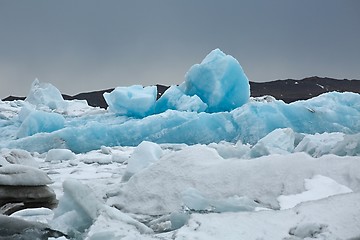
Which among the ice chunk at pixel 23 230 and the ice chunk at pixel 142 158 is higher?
the ice chunk at pixel 23 230

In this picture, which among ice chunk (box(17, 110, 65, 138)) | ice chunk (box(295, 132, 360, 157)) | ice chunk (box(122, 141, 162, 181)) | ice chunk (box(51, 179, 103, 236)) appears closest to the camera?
ice chunk (box(51, 179, 103, 236))

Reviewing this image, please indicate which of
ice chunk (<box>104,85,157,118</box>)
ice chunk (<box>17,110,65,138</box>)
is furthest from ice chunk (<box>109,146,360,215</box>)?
ice chunk (<box>104,85,157,118</box>)

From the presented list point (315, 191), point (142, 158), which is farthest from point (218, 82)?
point (315, 191)

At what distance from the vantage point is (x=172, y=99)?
47.4ft

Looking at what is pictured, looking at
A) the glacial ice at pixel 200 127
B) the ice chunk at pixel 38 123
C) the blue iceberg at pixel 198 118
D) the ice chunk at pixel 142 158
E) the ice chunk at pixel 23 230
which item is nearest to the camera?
the ice chunk at pixel 23 230

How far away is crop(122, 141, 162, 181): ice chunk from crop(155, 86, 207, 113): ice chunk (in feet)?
27.7

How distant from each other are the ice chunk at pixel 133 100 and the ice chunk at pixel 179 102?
34cm

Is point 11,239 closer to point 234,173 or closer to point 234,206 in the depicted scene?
point 234,206

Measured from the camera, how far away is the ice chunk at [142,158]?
4551mm

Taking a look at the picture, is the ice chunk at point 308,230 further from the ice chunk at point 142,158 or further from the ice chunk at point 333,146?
the ice chunk at point 333,146

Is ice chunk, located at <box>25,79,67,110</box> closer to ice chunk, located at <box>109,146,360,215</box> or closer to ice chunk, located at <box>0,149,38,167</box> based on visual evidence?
ice chunk, located at <box>0,149,38,167</box>

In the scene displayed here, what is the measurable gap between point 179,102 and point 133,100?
142cm

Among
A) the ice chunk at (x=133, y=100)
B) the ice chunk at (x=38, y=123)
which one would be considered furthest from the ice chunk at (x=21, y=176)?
the ice chunk at (x=133, y=100)

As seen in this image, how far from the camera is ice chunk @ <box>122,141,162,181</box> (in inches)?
179
